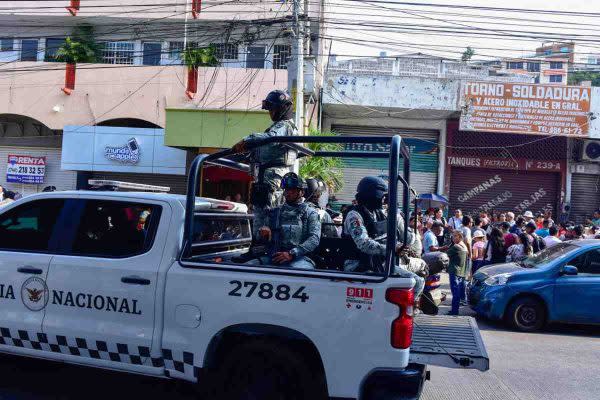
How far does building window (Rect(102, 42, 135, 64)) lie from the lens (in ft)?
73.8

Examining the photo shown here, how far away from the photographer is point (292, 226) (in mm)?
5004

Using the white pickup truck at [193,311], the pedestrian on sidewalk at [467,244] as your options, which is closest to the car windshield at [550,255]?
the pedestrian on sidewalk at [467,244]

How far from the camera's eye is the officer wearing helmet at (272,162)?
5383 mm

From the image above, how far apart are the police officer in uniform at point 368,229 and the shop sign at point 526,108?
54.5ft

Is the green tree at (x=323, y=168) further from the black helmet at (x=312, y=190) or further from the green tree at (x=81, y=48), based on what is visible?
the green tree at (x=81, y=48)

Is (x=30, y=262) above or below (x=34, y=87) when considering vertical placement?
below

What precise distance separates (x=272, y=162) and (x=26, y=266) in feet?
7.58

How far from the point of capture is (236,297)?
4.17 m

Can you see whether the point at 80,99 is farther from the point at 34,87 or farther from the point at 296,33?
the point at 296,33

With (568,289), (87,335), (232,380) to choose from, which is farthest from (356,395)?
(568,289)

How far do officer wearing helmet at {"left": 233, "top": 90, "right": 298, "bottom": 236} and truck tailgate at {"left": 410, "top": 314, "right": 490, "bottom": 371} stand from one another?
1.68 metres

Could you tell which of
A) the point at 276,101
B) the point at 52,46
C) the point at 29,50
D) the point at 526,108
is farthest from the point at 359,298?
the point at 29,50

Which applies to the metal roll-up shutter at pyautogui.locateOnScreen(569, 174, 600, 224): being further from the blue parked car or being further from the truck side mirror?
the truck side mirror

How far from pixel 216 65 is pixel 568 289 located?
15.0 m
